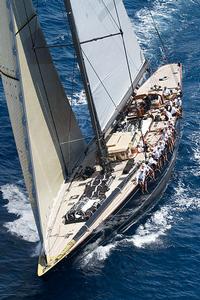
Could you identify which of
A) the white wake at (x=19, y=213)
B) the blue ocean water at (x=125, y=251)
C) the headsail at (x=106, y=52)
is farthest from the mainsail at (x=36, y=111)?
the blue ocean water at (x=125, y=251)

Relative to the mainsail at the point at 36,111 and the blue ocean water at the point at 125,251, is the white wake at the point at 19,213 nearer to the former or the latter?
the blue ocean water at the point at 125,251

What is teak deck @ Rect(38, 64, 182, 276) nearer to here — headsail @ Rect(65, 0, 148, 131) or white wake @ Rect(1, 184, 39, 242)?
white wake @ Rect(1, 184, 39, 242)

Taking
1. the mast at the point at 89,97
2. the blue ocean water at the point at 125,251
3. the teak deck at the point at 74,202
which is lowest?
the blue ocean water at the point at 125,251

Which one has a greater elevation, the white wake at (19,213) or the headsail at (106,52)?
the headsail at (106,52)

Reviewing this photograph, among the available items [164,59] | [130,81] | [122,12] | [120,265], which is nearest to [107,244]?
[120,265]

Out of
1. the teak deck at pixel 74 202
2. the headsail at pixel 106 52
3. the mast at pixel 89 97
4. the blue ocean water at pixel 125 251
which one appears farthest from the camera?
the headsail at pixel 106 52

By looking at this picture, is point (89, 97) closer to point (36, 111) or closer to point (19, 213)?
point (36, 111)

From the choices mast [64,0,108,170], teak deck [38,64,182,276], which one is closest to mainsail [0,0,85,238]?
teak deck [38,64,182,276]

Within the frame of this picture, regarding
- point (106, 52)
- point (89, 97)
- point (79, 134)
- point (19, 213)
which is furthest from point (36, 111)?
point (106, 52)
